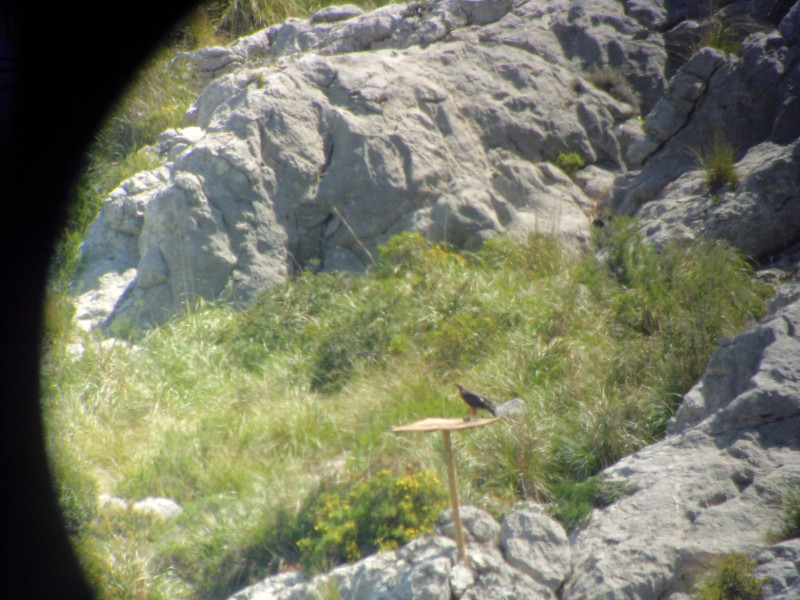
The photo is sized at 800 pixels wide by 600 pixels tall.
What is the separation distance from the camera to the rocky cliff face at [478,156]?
6906 millimetres

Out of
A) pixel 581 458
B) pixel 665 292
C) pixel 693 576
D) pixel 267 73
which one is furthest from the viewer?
pixel 267 73

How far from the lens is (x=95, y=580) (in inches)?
144

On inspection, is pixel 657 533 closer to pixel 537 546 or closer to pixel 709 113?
pixel 537 546

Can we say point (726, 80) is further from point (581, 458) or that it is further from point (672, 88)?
point (581, 458)

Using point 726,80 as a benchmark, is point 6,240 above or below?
above

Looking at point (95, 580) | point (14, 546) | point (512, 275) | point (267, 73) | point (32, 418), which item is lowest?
point (512, 275)

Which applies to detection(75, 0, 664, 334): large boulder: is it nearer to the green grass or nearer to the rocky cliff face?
the rocky cliff face

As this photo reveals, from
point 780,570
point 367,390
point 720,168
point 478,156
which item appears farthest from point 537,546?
point 478,156

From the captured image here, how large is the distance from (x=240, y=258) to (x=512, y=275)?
319 cm

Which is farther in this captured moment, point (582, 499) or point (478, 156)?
point (478, 156)

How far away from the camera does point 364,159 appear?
8180 mm

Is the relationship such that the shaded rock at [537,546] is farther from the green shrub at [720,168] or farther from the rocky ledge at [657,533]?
the green shrub at [720,168]

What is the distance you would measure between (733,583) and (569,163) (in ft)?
23.4

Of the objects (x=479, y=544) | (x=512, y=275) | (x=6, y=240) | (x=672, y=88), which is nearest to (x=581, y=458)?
(x=479, y=544)
